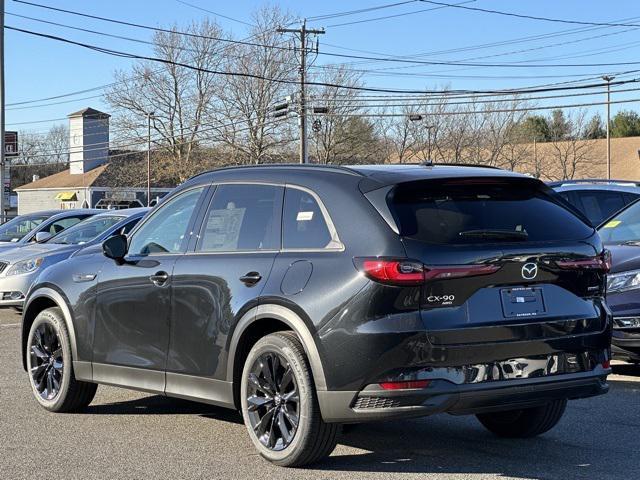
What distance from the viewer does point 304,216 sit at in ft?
19.7

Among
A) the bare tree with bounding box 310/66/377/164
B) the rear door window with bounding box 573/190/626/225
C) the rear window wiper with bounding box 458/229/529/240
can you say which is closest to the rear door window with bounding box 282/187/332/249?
the rear window wiper with bounding box 458/229/529/240

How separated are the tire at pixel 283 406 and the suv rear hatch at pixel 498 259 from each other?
33.2 inches

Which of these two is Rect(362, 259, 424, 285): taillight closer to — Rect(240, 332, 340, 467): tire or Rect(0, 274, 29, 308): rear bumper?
Rect(240, 332, 340, 467): tire

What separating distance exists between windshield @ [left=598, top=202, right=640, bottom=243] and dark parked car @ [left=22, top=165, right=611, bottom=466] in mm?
4128

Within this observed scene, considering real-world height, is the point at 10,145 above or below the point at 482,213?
above

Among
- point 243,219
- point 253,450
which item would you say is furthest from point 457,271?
point 253,450

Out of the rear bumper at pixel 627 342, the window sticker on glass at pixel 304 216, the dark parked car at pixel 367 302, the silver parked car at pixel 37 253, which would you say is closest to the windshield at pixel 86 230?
the silver parked car at pixel 37 253

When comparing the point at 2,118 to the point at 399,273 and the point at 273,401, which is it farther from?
the point at 399,273

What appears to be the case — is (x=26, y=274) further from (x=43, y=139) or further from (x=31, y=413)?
(x=43, y=139)

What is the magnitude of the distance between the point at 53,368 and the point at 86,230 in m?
7.54

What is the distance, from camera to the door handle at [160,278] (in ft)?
22.1

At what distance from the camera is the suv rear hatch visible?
5.33 m

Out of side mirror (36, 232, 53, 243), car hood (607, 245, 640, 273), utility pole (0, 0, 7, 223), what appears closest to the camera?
car hood (607, 245, 640, 273)

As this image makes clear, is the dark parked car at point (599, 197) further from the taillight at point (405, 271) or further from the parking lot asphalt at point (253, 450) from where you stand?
the taillight at point (405, 271)
